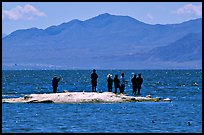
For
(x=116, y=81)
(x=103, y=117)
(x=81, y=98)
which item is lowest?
(x=103, y=117)

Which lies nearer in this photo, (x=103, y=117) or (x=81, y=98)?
(x=103, y=117)

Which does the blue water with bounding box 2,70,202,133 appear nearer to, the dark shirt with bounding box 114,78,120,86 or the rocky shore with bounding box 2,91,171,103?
the rocky shore with bounding box 2,91,171,103

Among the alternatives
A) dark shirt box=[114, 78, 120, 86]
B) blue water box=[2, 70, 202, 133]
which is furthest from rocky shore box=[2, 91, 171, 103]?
dark shirt box=[114, 78, 120, 86]

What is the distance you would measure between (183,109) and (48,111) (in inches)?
354

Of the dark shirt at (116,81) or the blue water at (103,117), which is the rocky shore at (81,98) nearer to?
the blue water at (103,117)

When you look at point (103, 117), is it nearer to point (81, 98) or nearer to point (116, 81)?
point (81, 98)

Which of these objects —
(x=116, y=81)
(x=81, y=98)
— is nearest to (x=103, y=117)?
(x=81, y=98)

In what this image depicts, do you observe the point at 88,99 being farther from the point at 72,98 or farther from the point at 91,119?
the point at 91,119

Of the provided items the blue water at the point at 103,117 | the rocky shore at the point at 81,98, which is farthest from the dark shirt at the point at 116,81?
the blue water at the point at 103,117

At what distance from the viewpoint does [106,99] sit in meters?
47.1

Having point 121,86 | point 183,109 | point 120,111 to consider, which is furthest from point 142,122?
point 121,86

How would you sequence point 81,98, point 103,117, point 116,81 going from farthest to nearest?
point 116,81
point 81,98
point 103,117

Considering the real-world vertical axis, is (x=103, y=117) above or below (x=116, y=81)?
below

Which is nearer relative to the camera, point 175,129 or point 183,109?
point 175,129
